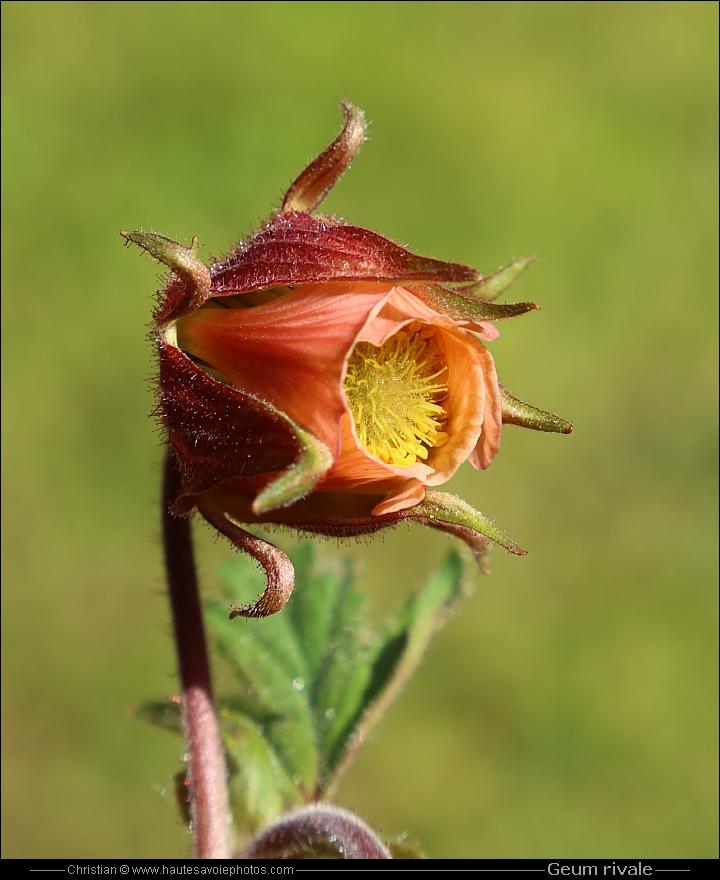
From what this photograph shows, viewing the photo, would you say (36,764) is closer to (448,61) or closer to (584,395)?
(584,395)

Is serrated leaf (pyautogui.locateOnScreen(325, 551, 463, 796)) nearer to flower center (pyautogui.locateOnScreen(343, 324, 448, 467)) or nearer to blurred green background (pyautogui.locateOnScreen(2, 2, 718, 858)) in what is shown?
flower center (pyautogui.locateOnScreen(343, 324, 448, 467))

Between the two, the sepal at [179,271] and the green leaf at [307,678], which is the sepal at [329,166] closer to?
the sepal at [179,271]

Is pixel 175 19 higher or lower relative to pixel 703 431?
higher

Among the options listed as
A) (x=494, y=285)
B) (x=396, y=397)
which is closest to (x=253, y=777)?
(x=396, y=397)

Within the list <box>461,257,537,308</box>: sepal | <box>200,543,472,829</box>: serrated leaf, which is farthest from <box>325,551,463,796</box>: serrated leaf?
<box>461,257,537,308</box>: sepal

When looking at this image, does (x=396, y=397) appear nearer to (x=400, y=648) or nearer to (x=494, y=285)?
(x=494, y=285)

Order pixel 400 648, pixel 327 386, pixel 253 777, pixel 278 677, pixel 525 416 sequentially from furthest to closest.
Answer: pixel 278 677, pixel 400 648, pixel 253 777, pixel 525 416, pixel 327 386

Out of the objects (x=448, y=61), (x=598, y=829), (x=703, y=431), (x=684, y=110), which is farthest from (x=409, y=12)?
(x=598, y=829)
